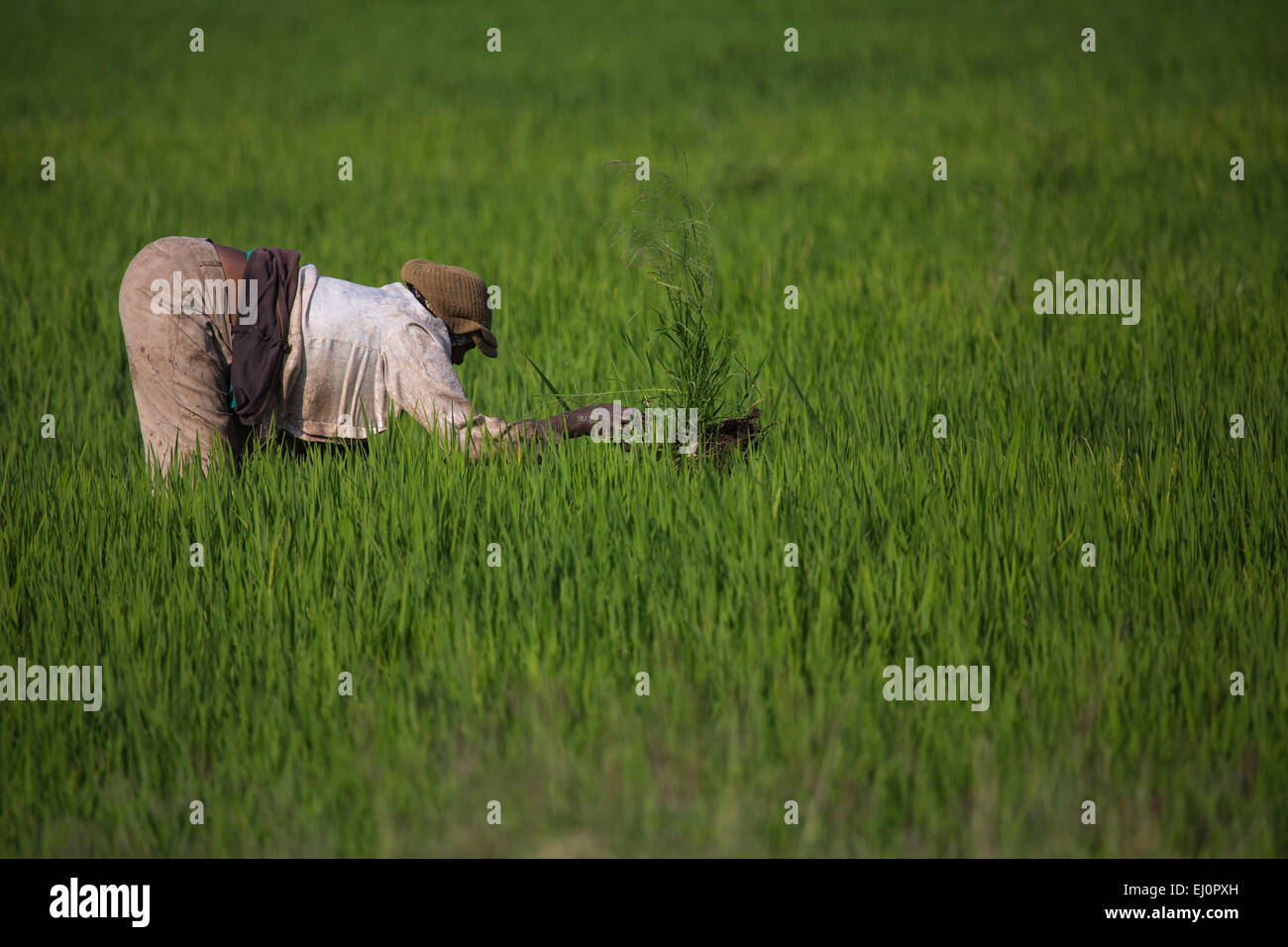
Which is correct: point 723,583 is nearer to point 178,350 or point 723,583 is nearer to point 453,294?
point 453,294

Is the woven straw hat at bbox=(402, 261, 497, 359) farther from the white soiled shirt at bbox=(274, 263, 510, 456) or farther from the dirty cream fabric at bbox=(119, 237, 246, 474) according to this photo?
the dirty cream fabric at bbox=(119, 237, 246, 474)

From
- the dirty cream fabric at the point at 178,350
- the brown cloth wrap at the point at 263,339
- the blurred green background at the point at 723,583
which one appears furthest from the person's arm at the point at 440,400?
the dirty cream fabric at the point at 178,350

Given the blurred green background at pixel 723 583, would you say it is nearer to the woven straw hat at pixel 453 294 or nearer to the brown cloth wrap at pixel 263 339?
the brown cloth wrap at pixel 263 339

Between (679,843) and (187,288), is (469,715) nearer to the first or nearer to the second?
(679,843)

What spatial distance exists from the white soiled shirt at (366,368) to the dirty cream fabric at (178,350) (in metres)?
0.22

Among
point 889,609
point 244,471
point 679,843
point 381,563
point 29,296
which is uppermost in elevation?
point 29,296

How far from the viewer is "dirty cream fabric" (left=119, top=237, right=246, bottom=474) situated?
3.46 metres

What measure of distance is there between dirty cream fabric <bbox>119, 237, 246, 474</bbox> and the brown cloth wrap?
8 centimetres

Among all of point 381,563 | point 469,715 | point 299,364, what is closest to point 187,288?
point 299,364

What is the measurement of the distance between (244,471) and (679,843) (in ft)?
6.83

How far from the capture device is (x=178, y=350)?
3.46m

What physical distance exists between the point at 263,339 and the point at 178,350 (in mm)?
258

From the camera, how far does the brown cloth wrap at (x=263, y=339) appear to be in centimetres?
344

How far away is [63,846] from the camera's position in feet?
7.32
